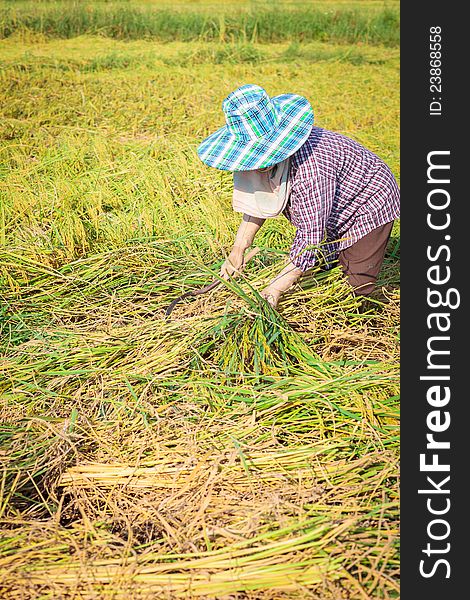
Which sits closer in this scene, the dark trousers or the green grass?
the dark trousers

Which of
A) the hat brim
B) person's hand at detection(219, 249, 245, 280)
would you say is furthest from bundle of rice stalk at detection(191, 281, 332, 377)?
the hat brim

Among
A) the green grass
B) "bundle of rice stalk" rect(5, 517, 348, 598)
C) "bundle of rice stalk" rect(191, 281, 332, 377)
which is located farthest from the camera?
the green grass

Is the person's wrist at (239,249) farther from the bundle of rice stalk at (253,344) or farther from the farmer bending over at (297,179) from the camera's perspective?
the bundle of rice stalk at (253,344)

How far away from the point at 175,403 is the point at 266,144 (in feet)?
2.56

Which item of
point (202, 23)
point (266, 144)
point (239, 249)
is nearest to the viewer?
point (266, 144)

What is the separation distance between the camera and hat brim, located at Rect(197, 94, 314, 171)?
1.90 metres

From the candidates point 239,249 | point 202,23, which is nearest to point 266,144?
point 239,249

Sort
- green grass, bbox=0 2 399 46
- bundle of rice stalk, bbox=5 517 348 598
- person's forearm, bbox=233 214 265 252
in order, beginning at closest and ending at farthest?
bundle of rice stalk, bbox=5 517 348 598 < person's forearm, bbox=233 214 265 252 < green grass, bbox=0 2 399 46

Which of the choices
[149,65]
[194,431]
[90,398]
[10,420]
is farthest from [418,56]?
[149,65]

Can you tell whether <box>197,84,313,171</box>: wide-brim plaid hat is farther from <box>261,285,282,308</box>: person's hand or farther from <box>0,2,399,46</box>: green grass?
<box>0,2,399,46</box>: green grass

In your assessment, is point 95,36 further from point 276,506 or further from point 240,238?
point 276,506

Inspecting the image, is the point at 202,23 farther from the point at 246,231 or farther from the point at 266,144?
the point at 266,144

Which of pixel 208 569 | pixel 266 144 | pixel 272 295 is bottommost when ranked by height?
pixel 208 569

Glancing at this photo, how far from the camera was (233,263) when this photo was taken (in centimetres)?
228
